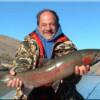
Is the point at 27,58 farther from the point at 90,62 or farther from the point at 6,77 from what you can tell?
the point at 90,62

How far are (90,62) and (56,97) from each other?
2.19 feet

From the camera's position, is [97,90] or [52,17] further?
[97,90]

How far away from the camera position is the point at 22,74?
5836mm

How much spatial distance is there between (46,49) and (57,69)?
0.29 meters

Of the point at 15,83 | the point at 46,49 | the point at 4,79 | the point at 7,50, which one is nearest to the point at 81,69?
the point at 46,49

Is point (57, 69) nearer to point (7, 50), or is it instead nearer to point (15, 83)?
point (15, 83)

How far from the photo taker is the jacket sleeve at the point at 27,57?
589 cm

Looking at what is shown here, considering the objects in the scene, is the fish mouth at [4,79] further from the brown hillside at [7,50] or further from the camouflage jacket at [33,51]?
the brown hillside at [7,50]

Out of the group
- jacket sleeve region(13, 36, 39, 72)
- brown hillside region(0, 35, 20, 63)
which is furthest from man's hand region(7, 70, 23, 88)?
brown hillside region(0, 35, 20, 63)

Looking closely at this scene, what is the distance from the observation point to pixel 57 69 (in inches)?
233

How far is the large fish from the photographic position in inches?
230

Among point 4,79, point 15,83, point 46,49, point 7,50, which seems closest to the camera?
point 15,83

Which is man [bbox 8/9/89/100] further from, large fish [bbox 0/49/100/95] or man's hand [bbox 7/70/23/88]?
man's hand [bbox 7/70/23/88]

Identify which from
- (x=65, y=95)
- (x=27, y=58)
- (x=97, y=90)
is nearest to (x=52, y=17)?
(x=27, y=58)
